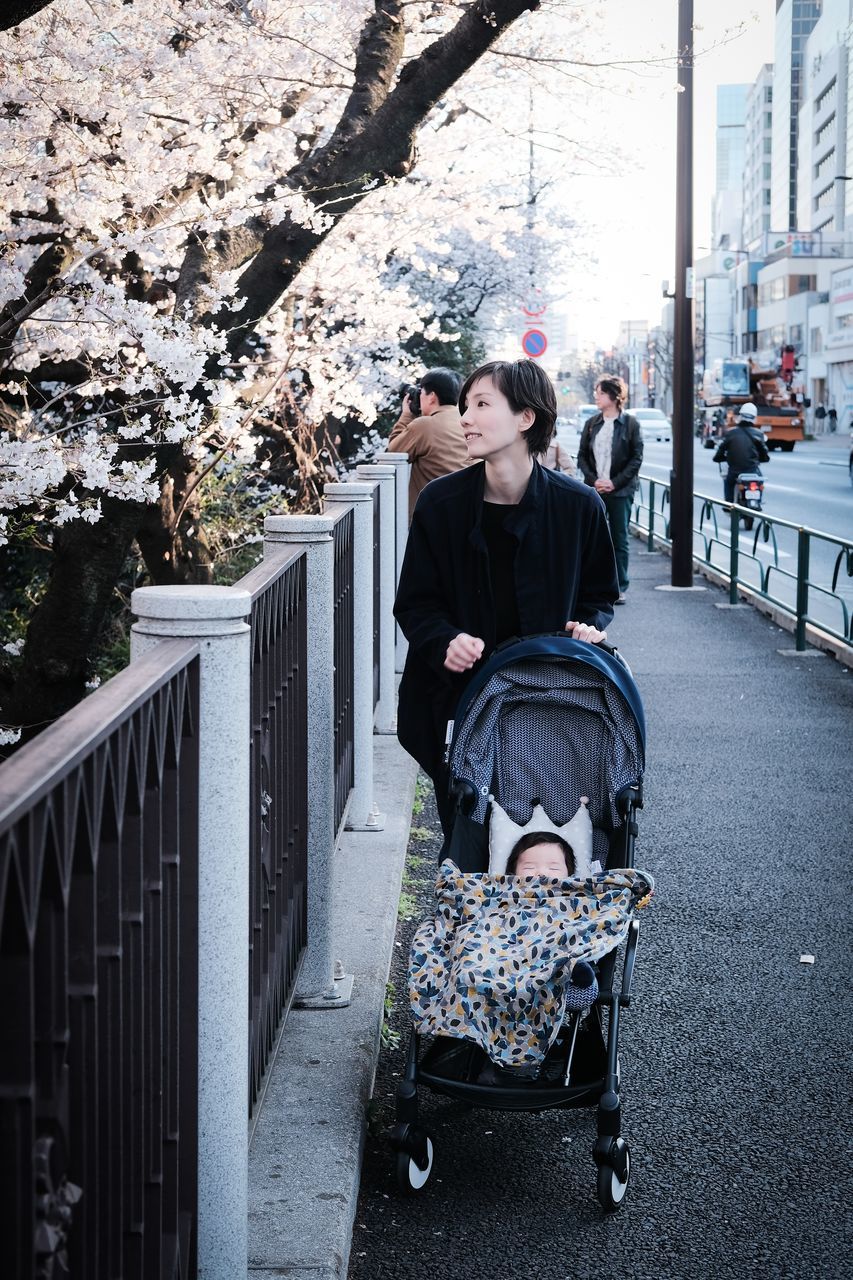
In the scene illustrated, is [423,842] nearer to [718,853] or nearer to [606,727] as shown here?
[718,853]

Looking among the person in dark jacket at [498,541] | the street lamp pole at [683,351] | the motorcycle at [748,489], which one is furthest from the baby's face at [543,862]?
the motorcycle at [748,489]

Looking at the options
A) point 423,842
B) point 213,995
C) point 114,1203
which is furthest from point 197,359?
point 114,1203

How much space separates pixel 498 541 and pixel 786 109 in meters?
148

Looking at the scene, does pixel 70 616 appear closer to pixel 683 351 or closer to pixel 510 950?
pixel 510 950

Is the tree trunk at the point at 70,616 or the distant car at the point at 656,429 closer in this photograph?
the tree trunk at the point at 70,616

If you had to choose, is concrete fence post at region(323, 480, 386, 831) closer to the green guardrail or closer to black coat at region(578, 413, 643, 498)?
the green guardrail

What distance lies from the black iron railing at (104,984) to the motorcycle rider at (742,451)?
1980 cm

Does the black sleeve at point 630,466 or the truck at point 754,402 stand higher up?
the truck at point 754,402

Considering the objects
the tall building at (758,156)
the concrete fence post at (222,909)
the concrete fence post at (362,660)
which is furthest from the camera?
the tall building at (758,156)

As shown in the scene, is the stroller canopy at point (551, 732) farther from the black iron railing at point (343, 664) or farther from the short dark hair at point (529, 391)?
the black iron railing at point (343, 664)

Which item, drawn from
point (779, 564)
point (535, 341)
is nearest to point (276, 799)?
point (779, 564)

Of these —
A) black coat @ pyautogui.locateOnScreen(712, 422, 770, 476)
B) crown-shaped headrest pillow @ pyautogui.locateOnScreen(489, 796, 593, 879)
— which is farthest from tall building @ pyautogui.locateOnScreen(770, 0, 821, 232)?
crown-shaped headrest pillow @ pyautogui.locateOnScreen(489, 796, 593, 879)

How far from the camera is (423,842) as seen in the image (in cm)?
645

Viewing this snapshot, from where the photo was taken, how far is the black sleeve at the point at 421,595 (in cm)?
392
